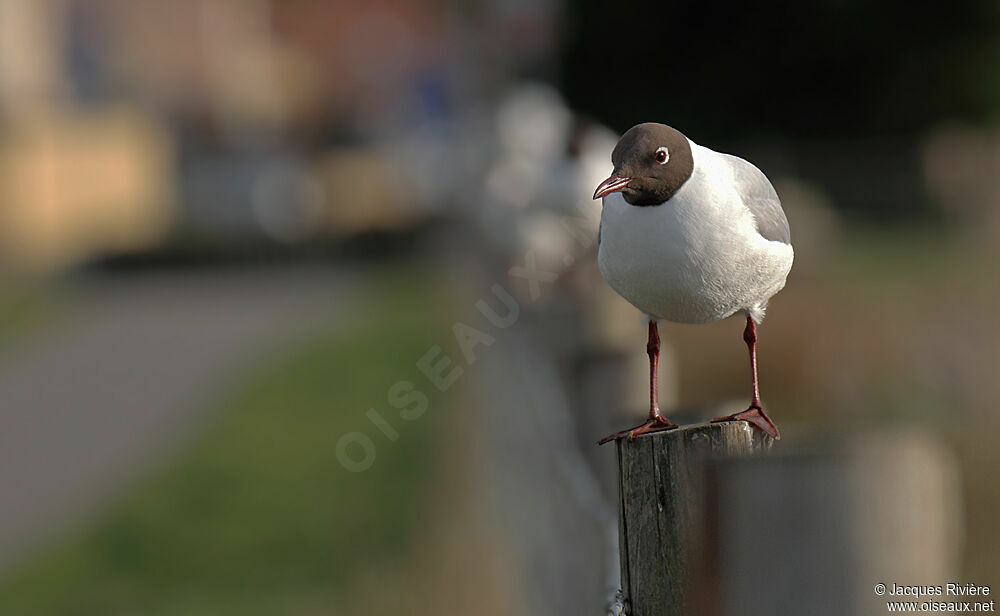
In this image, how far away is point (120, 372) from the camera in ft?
46.3

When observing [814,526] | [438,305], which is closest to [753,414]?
[814,526]

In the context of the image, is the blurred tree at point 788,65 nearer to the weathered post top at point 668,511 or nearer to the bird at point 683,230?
the bird at point 683,230

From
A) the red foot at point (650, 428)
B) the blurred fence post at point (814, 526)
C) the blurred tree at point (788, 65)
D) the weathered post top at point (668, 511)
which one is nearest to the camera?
the blurred fence post at point (814, 526)

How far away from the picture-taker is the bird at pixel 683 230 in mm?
2221

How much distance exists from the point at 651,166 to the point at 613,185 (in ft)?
0.26

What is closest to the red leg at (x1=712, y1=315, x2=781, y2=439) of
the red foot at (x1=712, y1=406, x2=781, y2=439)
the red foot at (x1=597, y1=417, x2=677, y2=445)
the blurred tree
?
the red foot at (x1=712, y1=406, x2=781, y2=439)

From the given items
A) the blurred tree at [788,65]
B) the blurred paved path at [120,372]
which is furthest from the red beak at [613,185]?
the blurred tree at [788,65]

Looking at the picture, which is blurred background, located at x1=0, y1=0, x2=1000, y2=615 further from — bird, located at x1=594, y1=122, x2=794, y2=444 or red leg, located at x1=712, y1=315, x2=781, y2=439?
bird, located at x1=594, y1=122, x2=794, y2=444

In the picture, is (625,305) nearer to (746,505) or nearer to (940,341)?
(746,505)

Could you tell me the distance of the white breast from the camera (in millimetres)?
2223

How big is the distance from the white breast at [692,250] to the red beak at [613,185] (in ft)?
0.24

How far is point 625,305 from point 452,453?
4.91 m

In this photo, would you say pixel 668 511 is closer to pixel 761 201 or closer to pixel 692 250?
pixel 692 250

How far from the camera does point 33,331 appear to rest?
1711 cm
